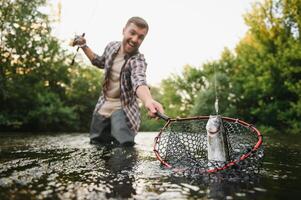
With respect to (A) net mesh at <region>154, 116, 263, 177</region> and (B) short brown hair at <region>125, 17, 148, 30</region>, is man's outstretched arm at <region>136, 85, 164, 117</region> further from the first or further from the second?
(B) short brown hair at <region>125, 17, 148, 30</region>

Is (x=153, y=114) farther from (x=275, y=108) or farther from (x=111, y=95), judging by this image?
(x=275, y=108)

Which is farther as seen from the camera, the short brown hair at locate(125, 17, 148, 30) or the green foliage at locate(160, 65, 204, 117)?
the green foliage at locate(160, 65, 204, 117)

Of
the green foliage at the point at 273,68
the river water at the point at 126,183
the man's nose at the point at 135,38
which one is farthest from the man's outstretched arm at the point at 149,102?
the green foliage at the point at 273,68

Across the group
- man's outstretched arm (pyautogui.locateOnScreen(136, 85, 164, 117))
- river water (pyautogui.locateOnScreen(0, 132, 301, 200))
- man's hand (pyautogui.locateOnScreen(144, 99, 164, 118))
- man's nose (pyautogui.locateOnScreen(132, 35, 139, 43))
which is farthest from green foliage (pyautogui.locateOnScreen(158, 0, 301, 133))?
river water (pyautogui.locateOnScreen(0, 132, 301, 200))

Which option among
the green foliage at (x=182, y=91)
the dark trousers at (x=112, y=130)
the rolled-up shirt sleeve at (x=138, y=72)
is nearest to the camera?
the rolled-up shirt sleeve at (x=138, y=72)

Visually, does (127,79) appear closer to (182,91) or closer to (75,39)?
(75,39)

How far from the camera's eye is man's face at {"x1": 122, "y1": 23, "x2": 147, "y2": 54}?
4.55m

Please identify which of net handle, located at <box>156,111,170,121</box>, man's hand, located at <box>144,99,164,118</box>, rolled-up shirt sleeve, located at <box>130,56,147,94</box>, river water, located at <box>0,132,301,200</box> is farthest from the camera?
rolled-up shirt sleeve, located at <box>130,56,147,94</box>

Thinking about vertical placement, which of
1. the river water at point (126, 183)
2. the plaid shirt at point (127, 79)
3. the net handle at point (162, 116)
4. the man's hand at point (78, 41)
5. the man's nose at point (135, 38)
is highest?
the man's hand at point (78, 41)

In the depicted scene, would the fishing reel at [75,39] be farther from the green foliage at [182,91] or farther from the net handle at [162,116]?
the green foliage at [182,91]

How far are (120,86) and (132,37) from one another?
744 mm

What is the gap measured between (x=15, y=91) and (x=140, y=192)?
1516 centimetres

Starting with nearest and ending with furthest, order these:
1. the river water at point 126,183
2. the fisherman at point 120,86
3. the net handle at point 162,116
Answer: the river water at point 126,183
the net handle at point 162,116
the fisherman at point 120,86

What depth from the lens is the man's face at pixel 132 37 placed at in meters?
4.55
